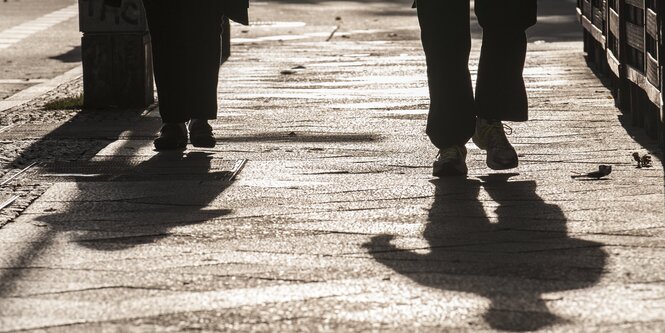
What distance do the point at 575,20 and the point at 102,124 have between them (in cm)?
1044

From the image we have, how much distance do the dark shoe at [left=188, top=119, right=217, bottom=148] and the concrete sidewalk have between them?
6 cm

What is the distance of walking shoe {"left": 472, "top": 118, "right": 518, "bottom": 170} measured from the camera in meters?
6.52

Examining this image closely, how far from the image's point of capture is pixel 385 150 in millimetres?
7316

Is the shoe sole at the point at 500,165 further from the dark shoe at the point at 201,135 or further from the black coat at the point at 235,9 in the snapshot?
the black coat at the point at 235,9

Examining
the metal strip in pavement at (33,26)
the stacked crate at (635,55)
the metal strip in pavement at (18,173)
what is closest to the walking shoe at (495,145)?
the stacked crate at (635,55)

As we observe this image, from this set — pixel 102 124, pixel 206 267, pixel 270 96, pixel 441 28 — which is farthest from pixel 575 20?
pixel 206 267

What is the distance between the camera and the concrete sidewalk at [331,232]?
402 centimetres

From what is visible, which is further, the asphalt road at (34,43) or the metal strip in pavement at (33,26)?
the metal strip in pavement at (33,26)

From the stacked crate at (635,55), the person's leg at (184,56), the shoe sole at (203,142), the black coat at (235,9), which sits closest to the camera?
the stacked crate at (635,55)

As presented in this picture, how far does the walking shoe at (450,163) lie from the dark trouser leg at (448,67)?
1.4 inches

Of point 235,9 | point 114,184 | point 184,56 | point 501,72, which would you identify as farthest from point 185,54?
point 501,72

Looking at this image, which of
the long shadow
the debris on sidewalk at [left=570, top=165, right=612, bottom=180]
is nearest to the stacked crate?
the debris on sidewalk at [left=570, top=165, right=612, bottom=180]

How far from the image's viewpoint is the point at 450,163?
6434mm

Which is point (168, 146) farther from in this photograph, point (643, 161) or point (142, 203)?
point (643, 161)
